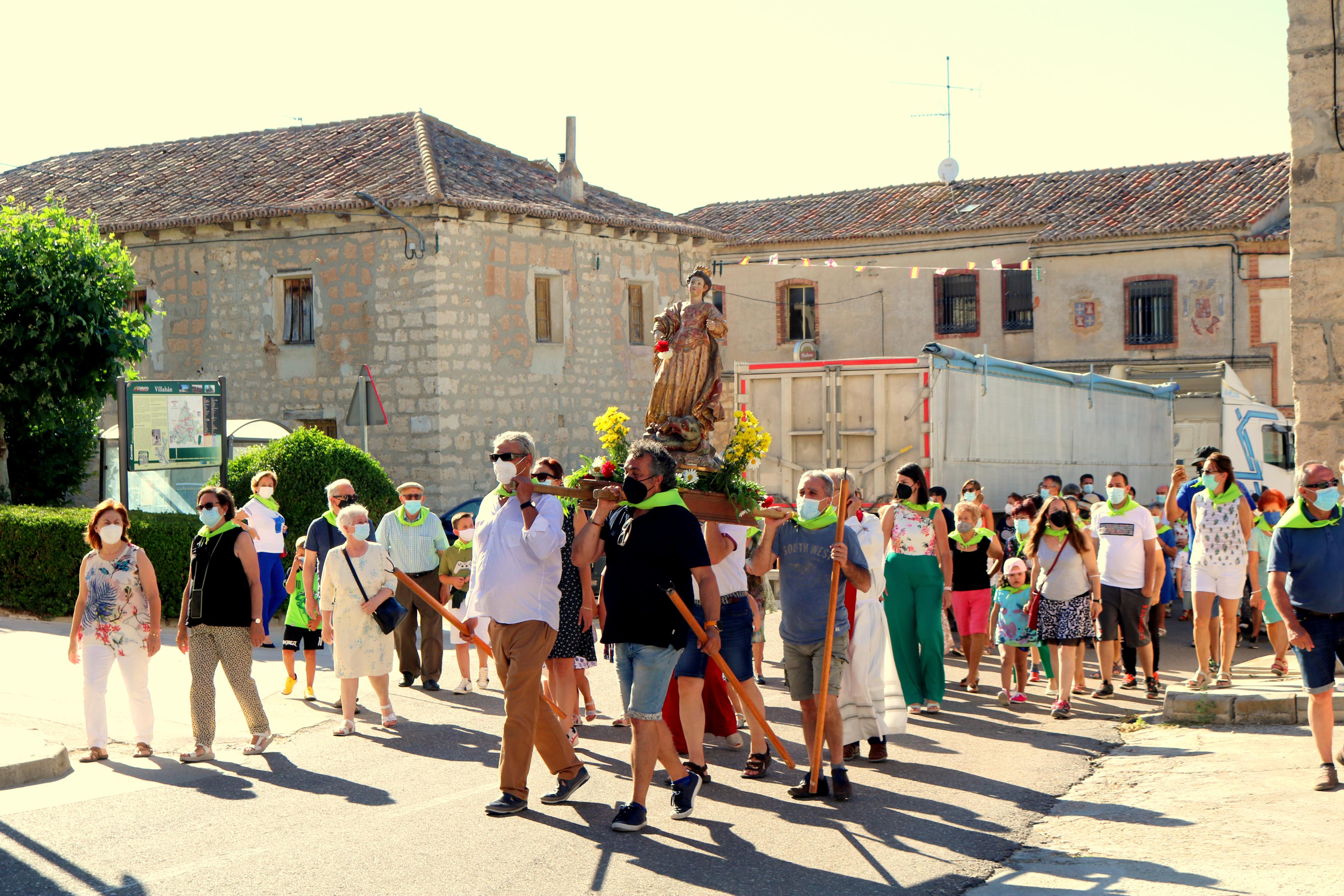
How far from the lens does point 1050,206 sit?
34.5m

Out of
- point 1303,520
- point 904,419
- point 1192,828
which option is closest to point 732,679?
point 1192,828

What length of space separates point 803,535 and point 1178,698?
376 centimetres

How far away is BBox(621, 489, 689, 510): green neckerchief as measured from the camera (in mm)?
6891

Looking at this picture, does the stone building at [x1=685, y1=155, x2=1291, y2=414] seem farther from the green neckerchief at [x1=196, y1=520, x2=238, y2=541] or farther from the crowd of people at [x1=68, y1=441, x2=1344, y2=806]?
the green neckerchief at [x1=196, y1=520, x2=238, y2=541]

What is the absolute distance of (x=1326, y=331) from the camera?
11062 millimetres

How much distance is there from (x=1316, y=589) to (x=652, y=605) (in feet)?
12.3

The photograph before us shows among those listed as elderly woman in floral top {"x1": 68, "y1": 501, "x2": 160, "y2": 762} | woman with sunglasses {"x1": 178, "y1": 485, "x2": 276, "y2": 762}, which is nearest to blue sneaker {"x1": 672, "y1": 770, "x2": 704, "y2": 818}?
woman with sunglasses {"x1": 178, "y1": 485, "x2": 276, "y2": 762}

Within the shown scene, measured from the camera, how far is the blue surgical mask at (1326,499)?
754 cm

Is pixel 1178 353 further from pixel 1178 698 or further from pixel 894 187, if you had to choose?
pixel 1178 698

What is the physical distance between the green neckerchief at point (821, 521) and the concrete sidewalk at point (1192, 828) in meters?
1.92

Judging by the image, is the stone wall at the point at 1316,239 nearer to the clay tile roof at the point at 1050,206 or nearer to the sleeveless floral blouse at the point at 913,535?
the sleeveless floral blouse at the point at 913,535

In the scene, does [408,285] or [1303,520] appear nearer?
[1303,520]

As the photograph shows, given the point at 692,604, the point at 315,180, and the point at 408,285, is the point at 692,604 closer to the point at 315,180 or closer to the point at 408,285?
the point at 408,285

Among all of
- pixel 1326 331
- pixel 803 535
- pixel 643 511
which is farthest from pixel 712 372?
pixel 1326 331
